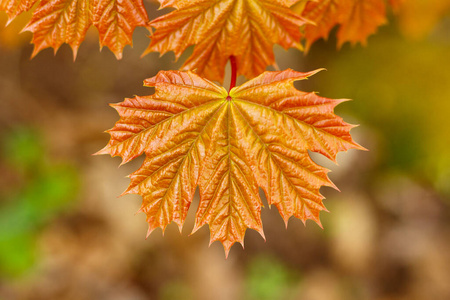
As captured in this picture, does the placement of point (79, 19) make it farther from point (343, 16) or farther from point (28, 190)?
point (28, 190)

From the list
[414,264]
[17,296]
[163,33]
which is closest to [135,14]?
[163,33]

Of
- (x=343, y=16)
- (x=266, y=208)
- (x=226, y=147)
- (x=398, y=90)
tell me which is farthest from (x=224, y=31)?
(x=398, y=90)

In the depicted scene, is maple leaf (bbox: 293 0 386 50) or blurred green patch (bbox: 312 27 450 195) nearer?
maple leaf (bbox: 293 0 386 50)

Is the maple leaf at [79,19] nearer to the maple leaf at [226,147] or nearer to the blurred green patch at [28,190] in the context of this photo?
the maple leaf at [226,147]

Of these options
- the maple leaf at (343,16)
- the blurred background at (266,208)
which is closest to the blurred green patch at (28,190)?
the blurred background at (266,208)

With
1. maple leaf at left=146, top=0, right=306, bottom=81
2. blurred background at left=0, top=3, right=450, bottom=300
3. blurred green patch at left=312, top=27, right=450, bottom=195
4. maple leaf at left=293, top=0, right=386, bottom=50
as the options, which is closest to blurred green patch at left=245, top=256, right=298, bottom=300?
blurred background at left=0, top=3, right=450, bottom=300

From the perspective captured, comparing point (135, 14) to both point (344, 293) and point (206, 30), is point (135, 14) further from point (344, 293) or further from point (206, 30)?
point (344, 293)

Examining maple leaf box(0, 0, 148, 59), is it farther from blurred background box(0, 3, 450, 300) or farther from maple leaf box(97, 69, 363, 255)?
blurred background box(0, 3, 450, 300)
